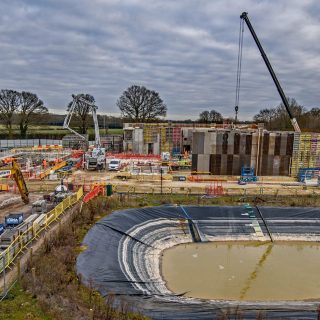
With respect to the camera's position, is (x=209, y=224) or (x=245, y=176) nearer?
(x=209, y=224)

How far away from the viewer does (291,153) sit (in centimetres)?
3766

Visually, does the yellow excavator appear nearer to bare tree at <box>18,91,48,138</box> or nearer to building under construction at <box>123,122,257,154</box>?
building under construction at <box>123,122,257,154</box>

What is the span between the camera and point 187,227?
23297 mm

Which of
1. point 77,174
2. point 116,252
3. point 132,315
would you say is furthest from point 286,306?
point 77,174

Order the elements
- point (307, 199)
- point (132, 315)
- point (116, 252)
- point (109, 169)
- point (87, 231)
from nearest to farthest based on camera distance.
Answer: point (132, 315) → point (116, 252) → point (87, 231) → point (307, 199) → point (109, 169)

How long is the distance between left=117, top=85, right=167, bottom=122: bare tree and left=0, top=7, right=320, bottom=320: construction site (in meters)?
33.9

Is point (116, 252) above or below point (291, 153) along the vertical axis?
below

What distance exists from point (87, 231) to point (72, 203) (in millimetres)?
5573

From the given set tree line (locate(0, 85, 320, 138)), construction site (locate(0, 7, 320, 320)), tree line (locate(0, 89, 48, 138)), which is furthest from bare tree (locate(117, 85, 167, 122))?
construction site (locate(0, 7, 320, 320))

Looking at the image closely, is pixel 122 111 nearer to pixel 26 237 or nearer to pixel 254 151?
pixel 254 151

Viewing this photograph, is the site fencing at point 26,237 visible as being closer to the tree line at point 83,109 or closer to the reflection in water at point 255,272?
the reflection in water at point 255,272

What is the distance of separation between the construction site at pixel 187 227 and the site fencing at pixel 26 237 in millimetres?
64

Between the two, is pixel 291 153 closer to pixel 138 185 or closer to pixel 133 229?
pixel 138 185

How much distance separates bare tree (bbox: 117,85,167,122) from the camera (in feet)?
246
